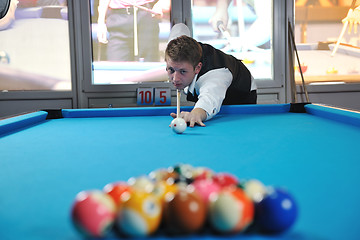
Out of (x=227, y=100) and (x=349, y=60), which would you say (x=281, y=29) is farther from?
(x=227, y=100)

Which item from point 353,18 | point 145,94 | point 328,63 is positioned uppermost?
point 353,18

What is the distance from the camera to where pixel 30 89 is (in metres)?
4.12

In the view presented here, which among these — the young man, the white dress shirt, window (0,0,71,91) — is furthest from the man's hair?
window (0,0,71,91)

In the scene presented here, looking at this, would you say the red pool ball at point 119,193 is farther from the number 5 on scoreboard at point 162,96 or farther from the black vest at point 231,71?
the number 5 on scoreboard at point 162,96

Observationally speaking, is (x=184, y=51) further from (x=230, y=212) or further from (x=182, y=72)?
(x=230, y=212)

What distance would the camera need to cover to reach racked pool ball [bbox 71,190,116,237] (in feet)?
1.74

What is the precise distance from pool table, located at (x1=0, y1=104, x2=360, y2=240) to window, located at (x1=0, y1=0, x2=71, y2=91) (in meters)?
2.09

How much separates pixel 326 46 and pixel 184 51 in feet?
8.83

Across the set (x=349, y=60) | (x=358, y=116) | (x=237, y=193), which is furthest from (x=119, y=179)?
(x=349, y=60)

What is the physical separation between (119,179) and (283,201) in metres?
0.43

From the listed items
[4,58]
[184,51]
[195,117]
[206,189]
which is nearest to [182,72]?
[184,51]

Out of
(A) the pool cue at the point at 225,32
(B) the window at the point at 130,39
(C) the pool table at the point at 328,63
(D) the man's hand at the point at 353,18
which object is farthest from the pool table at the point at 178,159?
(D) the man's hand at the point at 353,18

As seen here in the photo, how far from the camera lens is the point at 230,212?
21.1 inches

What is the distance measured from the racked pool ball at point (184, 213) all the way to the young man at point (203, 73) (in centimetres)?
149
